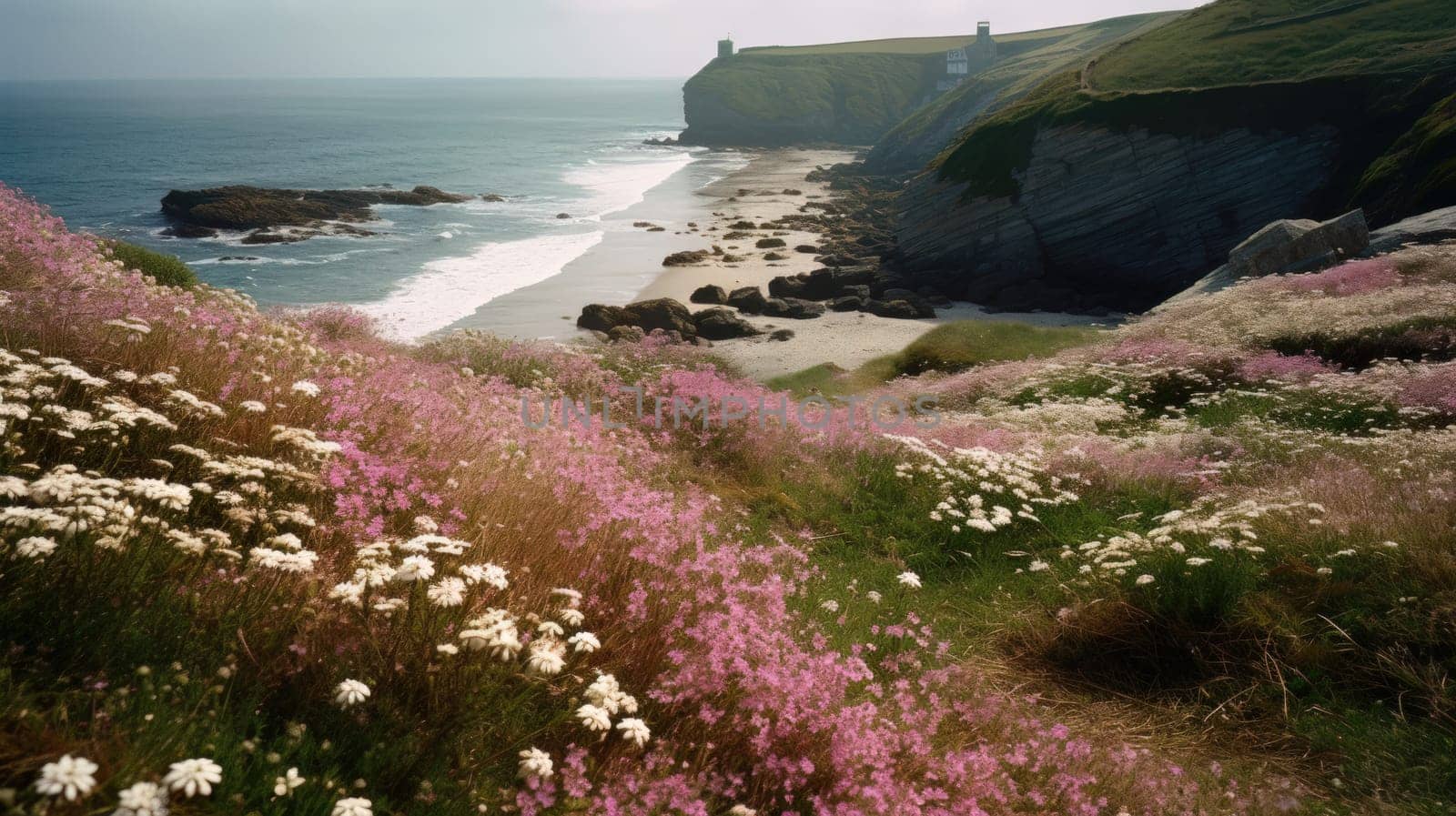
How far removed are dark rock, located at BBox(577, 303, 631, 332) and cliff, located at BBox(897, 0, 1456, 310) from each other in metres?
17.7

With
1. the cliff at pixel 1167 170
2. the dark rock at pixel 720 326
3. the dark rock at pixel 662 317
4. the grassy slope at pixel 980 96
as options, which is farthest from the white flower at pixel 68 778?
the grassy slope at pixel 980 96

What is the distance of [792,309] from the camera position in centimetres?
3372

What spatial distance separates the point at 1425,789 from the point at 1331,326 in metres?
12.3

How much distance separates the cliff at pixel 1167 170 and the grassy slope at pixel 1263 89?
10 centimetres

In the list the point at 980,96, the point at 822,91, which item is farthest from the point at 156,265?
the point at 822,91

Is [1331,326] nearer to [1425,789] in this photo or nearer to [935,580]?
[935,580]

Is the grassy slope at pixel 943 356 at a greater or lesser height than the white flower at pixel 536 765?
lesser

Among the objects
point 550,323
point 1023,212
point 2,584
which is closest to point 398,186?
point 550,323

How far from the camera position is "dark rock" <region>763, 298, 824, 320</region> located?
110 ft

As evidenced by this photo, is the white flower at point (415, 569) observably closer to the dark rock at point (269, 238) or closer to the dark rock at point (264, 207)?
the dark rock at point (269, 238)

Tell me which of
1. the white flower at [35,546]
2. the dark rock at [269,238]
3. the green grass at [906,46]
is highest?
the green grass at [906,46]

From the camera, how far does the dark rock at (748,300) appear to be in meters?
34.0

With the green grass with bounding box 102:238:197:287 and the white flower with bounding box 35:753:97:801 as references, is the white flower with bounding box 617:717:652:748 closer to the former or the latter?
the white flower with bounding box 35:753:97:801

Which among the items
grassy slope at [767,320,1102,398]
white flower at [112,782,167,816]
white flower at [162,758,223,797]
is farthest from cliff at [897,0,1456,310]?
white flower at [112,782,167,816]
